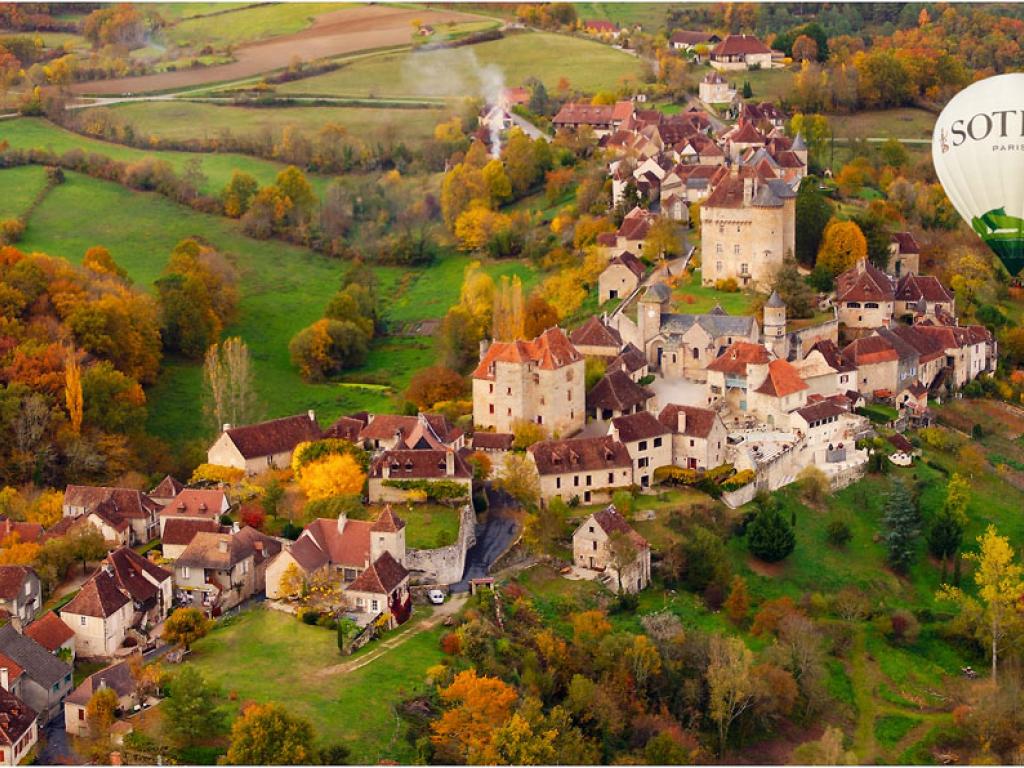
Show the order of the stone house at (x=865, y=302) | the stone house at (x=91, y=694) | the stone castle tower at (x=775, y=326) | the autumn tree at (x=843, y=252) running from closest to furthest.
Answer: the stone house at (x=91, y=694), the stone castle tower at (x=775, y=326), the stone house at (x=865, y=302), the autumn tree at (x=843, y=252)

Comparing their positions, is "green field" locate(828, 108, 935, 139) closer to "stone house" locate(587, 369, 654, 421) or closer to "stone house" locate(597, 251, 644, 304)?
"stone house" locate(597, 251, 644, 304)

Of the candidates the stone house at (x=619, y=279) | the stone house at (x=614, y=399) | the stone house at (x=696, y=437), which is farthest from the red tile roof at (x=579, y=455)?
the stone house at (x=619, y=279)

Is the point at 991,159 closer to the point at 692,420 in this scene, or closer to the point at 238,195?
the point at 692,420

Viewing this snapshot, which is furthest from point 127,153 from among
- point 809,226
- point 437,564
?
point 437,564

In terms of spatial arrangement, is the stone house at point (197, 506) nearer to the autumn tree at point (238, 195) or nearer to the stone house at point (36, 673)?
the stone house at point (36, 673)

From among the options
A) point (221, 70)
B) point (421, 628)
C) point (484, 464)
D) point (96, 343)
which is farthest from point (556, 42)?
point (421, 628)
